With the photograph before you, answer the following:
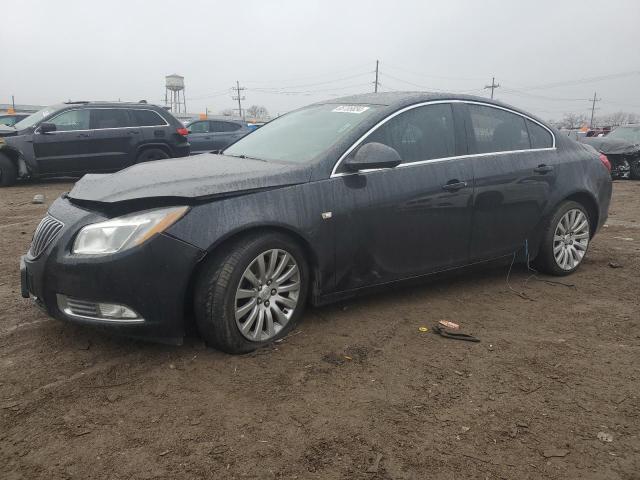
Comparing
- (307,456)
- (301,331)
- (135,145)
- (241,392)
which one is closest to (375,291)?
(301,331)

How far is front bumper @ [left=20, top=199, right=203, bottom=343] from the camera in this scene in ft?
9.45

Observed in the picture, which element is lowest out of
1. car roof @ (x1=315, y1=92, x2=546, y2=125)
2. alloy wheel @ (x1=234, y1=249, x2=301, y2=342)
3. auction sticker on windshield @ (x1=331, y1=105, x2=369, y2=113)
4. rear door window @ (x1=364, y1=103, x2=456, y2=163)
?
alloy wheel @ (x1=234, y1=249, x2=301, y2=342)

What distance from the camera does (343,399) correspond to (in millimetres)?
2717

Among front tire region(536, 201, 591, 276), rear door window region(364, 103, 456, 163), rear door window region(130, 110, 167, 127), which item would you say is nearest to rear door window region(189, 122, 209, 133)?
rear door window region(130, 110, 167, 127)

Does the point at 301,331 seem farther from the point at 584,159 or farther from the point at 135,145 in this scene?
the point at 135,145

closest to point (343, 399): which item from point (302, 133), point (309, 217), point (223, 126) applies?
point (309, 217)

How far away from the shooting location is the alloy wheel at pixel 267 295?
3160 mm

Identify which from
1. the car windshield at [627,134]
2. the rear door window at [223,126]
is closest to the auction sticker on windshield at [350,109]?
the rear door window at [223,126]

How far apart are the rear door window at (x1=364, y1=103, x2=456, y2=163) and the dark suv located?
8.44 meters

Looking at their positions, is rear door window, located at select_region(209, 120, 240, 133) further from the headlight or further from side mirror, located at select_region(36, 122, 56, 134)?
the headlight

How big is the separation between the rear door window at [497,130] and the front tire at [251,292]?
1.92 metres

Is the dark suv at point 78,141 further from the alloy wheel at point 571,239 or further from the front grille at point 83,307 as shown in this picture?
the alloy wheel at point 571,239

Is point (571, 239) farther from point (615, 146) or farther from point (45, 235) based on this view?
point (615, 146)

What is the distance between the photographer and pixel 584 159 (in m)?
4.95
